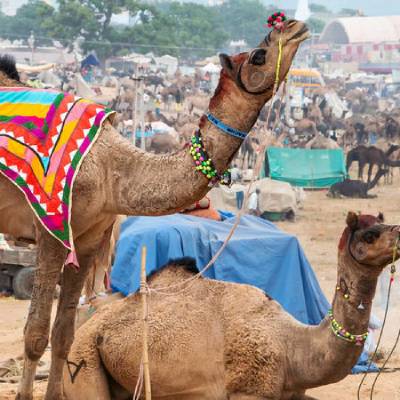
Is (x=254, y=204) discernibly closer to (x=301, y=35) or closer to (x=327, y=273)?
(x=327, y=273)

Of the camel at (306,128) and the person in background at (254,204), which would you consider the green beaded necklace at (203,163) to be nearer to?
the person in background at (254,204)

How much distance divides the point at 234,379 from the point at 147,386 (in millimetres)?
655

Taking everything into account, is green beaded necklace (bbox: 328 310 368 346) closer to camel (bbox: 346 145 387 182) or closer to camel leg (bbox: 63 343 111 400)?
camel leg (bbox: 63 343 111 400)

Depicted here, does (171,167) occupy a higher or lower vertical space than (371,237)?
higher

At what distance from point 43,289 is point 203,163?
45.3 inches

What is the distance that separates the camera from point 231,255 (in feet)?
25.2

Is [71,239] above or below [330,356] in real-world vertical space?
above

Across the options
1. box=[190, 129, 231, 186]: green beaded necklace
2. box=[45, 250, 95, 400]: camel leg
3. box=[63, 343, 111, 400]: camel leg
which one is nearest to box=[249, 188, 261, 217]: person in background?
box=[63, 343, 111, 400]: camel leg

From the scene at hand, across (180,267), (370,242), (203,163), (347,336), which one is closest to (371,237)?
(370,242)

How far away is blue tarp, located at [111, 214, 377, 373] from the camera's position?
7.14 meters

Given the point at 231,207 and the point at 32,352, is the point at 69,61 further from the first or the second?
the point at 32,352

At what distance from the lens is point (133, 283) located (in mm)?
7023

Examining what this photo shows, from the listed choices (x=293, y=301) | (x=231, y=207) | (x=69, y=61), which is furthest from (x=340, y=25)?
(x=293, y=301)

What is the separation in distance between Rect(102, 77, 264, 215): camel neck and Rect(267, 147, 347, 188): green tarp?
15557mm
